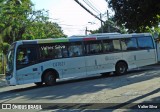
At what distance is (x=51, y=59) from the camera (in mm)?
20531

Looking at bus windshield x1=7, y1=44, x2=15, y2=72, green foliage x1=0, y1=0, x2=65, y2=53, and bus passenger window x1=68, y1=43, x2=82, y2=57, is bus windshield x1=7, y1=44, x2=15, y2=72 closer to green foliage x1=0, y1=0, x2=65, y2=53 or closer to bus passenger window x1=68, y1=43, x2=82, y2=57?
bus passenger window x1=68, y1=43, x2=82, y2=57

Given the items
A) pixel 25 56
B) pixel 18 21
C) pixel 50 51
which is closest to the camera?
pixel 25 56

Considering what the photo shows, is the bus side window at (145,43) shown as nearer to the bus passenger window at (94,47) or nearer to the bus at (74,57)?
the bus at (74,57)

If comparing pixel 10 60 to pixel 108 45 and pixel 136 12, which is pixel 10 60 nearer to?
pixel 108 45

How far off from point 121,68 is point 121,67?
65 millimetres

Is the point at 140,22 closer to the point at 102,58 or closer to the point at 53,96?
the point at 102,58

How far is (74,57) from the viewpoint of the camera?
70.1 ft

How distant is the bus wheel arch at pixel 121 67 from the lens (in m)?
23.2

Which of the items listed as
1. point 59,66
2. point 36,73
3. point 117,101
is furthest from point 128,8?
point 117,101

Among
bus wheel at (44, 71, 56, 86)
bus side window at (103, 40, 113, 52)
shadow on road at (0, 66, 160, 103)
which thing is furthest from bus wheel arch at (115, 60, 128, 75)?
bus wheel at (44, 71, 56, 86)

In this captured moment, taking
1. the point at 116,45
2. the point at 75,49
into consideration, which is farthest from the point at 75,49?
the point at 116,45

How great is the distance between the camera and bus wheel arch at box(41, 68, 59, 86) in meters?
20.4

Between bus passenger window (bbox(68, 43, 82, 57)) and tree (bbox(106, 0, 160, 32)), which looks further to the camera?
bus passenger window (bbox(68, 43, 82, 57))

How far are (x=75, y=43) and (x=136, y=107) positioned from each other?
1098 cm
